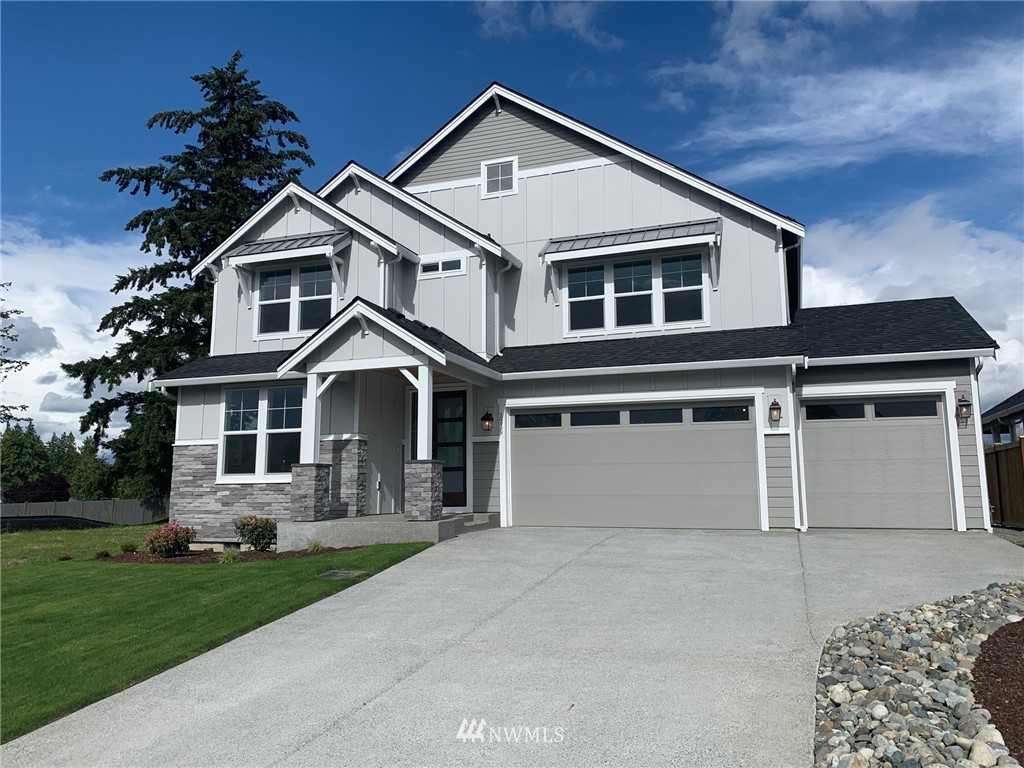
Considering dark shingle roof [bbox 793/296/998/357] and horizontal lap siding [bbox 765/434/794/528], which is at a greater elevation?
dark shingle roof [bbox 793/296/998/357]

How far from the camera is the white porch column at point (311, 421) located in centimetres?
1328

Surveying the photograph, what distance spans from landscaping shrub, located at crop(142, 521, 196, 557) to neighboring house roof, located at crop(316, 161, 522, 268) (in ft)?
25.6

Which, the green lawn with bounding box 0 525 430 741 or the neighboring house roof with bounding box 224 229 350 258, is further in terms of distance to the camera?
the neighboring house roof with bounding box 224 229 350 258

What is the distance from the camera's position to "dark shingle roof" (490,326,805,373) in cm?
1296

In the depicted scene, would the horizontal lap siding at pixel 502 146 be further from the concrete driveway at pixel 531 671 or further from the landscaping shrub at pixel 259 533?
the concrete driveway at pixel 531 671

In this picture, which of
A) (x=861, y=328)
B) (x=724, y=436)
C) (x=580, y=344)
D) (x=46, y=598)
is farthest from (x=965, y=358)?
(x=46, y=598)

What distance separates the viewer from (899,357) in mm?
12781

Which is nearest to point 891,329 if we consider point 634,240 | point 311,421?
point 634,240

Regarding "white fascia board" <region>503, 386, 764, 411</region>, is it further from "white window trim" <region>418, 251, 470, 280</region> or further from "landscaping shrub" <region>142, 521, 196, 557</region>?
"landscaping shrub" <region>142, 521, 196, 557</region>

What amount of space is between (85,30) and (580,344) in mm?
10587

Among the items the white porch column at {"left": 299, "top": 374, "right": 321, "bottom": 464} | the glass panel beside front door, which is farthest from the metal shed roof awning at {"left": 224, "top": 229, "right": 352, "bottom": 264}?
the glass panel beside front door

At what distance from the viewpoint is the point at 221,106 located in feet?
90.7

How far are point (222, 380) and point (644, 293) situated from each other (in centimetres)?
886

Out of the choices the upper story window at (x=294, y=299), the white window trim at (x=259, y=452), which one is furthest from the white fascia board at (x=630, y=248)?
the white window trim at (x=259, y=452)
